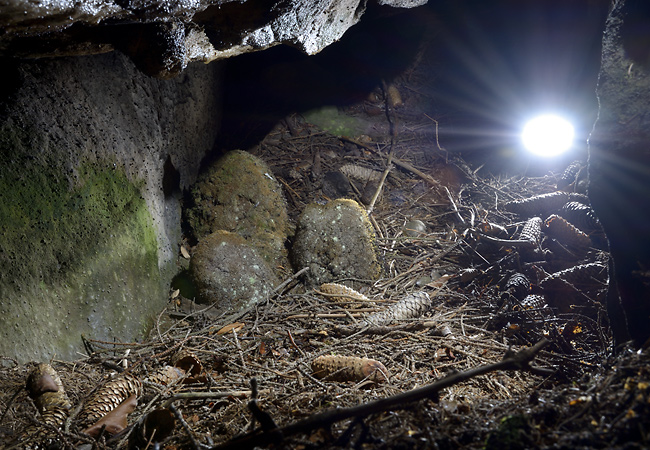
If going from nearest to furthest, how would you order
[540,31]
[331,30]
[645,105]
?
[645,105] < [331,30] < [540,31]

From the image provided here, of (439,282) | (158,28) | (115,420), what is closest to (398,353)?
(439,282)

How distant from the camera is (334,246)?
3506 mm

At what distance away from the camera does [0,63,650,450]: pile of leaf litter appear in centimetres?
110

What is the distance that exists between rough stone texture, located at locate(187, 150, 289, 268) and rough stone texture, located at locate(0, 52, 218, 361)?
482 mm

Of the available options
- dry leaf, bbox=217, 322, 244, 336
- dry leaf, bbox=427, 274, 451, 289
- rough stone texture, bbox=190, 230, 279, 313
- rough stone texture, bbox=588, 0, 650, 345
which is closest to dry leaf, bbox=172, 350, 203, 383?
dry leaf, bbox=217, 322, 244, 336

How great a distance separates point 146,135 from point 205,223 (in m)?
1.02

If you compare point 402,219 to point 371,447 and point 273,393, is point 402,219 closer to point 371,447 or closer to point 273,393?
point 273,393

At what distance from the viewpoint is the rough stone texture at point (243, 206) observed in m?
3.70

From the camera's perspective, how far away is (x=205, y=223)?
146 inches

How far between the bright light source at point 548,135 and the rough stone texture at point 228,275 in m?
3.51

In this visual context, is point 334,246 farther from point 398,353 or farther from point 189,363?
point 189,363

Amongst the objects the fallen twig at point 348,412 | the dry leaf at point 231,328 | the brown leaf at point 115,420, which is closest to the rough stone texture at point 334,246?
the dry leaf at point 231,328

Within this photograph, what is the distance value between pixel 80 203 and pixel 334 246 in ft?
6.56

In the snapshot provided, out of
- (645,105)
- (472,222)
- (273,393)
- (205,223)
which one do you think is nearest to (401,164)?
(472,222)
